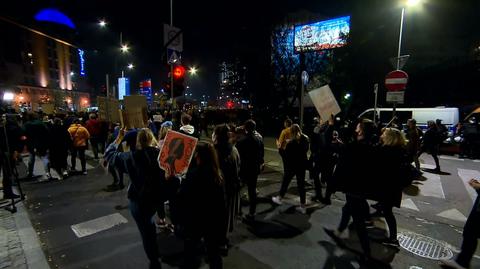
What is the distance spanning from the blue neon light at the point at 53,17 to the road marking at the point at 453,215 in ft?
344

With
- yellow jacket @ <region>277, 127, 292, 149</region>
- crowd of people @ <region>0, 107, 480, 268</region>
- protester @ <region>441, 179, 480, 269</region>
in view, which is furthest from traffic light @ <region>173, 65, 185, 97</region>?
protester @ <region>441, 179, 480, 269</region>

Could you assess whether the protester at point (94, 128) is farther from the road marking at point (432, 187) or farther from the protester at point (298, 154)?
the road marking at point (432, 187)

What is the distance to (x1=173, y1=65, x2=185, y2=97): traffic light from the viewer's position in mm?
10164

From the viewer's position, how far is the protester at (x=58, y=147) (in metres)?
8.66

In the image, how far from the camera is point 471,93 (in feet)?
88.6

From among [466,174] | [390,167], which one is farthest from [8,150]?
[466,174]

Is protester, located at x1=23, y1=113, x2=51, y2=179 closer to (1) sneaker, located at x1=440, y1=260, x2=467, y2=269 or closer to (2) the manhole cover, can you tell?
(2) the manhole cover

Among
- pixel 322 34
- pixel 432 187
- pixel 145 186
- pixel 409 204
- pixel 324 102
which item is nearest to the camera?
pixel 145 186

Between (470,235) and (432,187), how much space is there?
5.16 m

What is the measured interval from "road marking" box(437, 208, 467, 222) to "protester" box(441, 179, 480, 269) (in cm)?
254

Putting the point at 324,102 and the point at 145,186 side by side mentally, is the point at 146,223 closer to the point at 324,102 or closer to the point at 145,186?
the point at 145,186

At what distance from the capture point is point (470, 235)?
3670 millimetres

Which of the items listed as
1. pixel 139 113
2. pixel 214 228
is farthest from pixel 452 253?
pixel 139 113

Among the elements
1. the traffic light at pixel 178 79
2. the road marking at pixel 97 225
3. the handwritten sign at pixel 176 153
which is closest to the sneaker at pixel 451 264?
the handwritten sign at pixel 176 153
